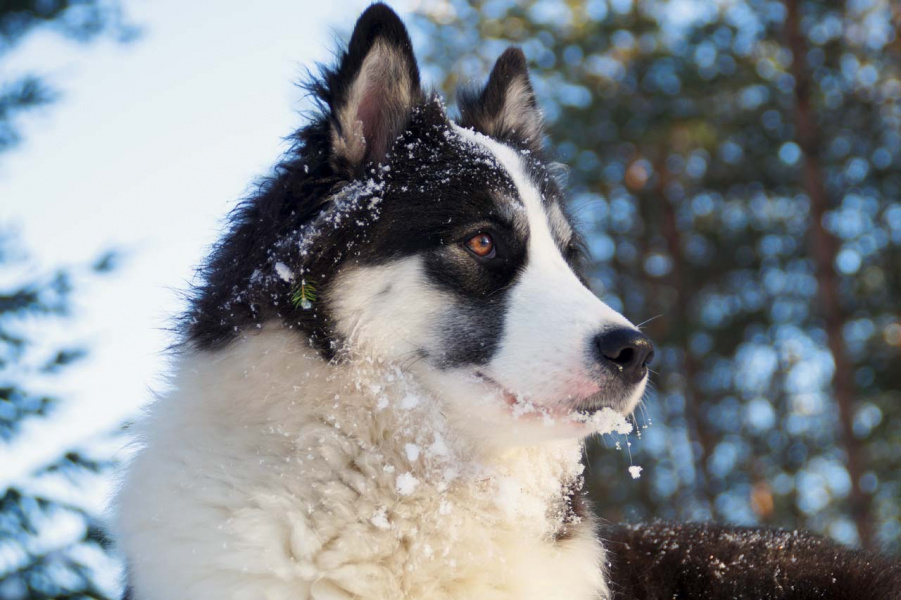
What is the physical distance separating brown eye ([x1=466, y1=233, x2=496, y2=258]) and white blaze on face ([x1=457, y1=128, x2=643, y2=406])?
16 cm

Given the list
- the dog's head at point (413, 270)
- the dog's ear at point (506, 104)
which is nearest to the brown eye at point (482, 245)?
the dog's head at point (413, 270)

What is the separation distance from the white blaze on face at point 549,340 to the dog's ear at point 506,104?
1311 mm

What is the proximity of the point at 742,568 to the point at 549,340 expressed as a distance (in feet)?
4.53

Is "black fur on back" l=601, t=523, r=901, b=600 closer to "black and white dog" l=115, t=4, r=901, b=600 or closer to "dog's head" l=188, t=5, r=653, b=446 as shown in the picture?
"black and white dog" l=115, t=4, r=901, b=600

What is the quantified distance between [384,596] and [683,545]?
1.52 metres

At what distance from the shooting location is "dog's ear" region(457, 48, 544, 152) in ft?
13.5

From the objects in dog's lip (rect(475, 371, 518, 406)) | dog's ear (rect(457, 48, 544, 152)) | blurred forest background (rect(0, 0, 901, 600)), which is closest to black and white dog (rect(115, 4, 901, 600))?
dog's lip (rect(475, 371, 518, 406))

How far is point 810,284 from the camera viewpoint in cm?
1482

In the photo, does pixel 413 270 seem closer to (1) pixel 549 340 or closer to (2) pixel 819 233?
(1) pixel 549 340

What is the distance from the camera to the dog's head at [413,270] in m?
2.83

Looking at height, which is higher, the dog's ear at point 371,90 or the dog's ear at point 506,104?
the dog's ear at point 371,90

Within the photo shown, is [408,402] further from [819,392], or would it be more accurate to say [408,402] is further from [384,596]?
[819,392]

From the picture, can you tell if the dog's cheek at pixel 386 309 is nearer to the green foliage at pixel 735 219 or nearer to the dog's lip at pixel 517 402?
the dog's lip at pixel 517 402

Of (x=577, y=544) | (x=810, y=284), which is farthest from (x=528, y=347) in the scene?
(x=810, y=284)
